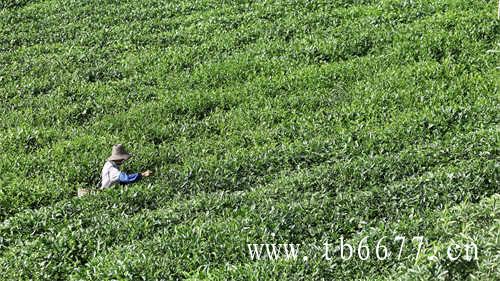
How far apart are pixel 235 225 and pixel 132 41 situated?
9688 millimetres

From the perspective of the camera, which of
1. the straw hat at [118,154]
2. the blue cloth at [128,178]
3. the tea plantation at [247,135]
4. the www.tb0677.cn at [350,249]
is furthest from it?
the straw hat at [118,154]

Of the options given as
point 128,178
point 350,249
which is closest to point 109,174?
point 128,178

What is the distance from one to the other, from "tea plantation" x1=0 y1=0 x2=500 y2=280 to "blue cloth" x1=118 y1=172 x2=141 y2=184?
117 millimetres

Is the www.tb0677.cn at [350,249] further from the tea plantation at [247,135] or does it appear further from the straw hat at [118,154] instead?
the straw hat at [118,154]

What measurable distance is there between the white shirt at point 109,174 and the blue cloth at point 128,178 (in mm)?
56

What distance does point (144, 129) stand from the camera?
15680 millimetres

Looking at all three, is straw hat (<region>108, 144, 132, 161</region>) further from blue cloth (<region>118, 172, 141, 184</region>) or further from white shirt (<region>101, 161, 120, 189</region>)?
blue cloth (<region>118, 172, 141, 184</region>)

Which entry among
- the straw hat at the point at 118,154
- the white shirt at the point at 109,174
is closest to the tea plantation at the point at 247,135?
the white shirt at the point at 109,174

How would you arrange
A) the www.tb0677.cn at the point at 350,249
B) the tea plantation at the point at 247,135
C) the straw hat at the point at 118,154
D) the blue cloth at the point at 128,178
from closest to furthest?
1. the www.tb0677.cn at the point at 350,249
2. the tea plantation at the point at 247,135
3. the blue cloth at the point at 128,178
4. the straw hat at the point at 118,154

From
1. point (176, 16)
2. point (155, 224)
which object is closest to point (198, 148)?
point (155, 224)

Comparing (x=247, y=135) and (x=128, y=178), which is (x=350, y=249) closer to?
(x=128, y=178)

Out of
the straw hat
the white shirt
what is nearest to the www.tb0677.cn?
the white shirt

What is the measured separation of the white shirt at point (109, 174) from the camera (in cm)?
1352

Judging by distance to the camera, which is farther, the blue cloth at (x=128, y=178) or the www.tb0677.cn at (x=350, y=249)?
the blue cloth at (x=128, y=178)
